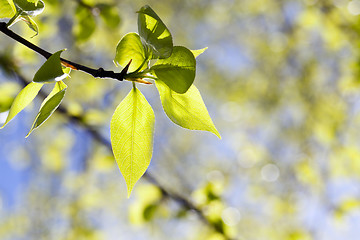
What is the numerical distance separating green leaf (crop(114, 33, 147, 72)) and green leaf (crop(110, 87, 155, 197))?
0.03m

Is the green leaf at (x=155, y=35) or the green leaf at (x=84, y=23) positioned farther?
the green leaf at (x=84, y=23)

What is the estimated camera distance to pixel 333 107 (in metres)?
2.67

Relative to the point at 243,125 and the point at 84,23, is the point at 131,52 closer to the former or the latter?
the point at 84,23

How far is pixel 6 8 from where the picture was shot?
34 cm

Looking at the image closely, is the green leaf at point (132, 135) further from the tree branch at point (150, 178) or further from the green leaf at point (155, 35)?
the tree branch at point (150, 178)

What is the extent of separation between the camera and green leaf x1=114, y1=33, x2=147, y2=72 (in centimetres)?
32

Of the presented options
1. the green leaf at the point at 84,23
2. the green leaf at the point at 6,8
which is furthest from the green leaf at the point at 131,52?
the green leaf at the point at 84,23

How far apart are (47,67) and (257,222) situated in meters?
3.71

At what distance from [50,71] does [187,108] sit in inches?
5.1

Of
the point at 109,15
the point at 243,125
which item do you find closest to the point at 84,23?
the point at 109,15

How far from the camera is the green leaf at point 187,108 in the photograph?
327mm

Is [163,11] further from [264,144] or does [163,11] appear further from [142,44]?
[142,44]

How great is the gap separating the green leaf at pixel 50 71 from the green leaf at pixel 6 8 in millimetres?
108

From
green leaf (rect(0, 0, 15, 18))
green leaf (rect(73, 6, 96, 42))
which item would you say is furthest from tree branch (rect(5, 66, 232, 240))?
green leaf (rect(0, 0, 15, 18))
